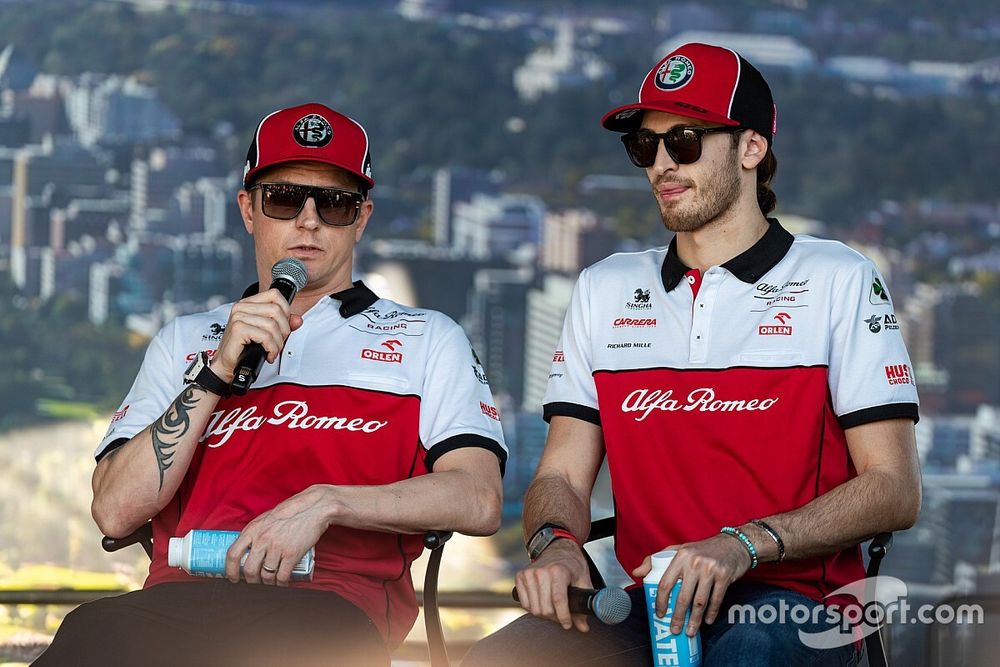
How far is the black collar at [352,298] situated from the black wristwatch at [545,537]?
606 millimetres

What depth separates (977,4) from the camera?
5422 mm

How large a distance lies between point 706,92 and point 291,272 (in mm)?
831

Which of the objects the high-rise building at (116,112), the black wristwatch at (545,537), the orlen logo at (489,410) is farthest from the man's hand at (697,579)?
the high-rise building at (116,112)

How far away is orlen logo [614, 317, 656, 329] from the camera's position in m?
2.44

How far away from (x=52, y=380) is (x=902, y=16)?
12.3 feet

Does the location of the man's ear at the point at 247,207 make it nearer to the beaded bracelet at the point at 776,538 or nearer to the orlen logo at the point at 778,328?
the orlen logo at the point at 778,328

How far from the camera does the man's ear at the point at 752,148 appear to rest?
2453mm

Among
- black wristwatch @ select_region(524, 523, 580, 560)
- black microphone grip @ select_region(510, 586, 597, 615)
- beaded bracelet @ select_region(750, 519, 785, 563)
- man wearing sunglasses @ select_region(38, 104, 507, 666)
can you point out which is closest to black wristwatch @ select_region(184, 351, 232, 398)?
man wearing sunglasses @ select_region(38, 104, 507, 666)

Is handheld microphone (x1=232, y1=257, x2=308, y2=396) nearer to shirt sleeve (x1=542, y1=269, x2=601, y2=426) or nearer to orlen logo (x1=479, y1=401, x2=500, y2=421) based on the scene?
orlen logo (x1=479, y1=401, x2=500, y2=421)

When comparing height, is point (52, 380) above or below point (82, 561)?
above

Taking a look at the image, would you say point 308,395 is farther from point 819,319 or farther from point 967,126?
point 967,126

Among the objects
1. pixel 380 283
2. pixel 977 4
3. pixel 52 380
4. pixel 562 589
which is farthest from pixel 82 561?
pixel 977 4

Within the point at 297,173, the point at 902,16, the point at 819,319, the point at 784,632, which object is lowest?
the point at 784,632

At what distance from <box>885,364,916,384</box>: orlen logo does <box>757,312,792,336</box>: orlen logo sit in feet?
0.60
